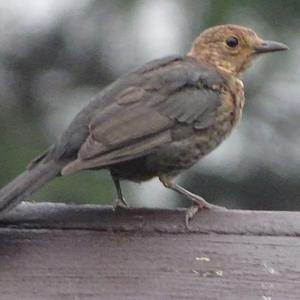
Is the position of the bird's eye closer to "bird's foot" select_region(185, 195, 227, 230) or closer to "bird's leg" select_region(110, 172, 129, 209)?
"bird's leg" select_region(110, 172, 129, 209)

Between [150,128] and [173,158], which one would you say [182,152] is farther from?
[150,128]

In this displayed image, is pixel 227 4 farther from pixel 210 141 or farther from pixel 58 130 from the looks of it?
→ pixel 210 141

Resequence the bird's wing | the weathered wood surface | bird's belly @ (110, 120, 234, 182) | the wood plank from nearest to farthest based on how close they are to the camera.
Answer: the weathered wood surface → the wood plank → the bird's wing → bird's belly @ (110, 120, 234, 182)

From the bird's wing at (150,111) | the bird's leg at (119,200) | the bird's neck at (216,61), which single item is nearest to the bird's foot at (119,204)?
the bird's leg at (119,200)

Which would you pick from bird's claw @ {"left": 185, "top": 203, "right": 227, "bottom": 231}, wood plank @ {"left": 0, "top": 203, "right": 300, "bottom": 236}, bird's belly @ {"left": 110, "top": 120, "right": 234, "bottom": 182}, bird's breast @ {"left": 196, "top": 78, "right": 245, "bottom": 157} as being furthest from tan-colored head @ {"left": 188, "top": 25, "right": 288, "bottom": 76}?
wood plank @ {"left": 0, "top": 203, "right": 300, "bottom": 236}

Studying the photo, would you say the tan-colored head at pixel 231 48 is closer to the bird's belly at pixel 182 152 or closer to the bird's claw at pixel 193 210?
the bird's belly at pixel 182 152

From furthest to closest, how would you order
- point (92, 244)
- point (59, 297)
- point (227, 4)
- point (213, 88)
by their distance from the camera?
point (227, 4) → point (213, 88) → point (92, 244) → point (59, 297)

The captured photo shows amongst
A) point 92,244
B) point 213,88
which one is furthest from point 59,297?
point 213,88

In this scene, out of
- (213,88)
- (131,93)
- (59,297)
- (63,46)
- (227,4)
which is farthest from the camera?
(63,46)
